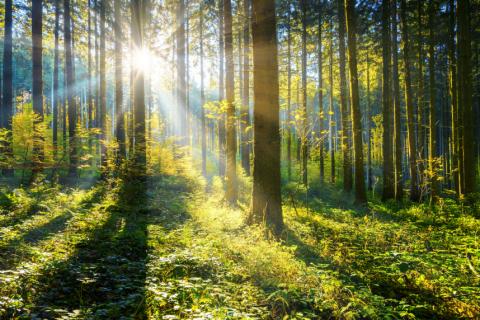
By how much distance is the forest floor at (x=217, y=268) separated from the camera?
328cm

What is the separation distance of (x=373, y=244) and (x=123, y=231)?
17.1 feet

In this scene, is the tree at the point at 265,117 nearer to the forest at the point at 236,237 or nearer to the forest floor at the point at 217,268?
the forest at the point at 236,237

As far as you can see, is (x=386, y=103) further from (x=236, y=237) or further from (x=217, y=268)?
(x=217, y=268)

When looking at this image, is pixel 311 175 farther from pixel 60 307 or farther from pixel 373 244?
pixel 60 307

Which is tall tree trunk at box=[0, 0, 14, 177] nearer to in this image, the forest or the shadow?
the forest

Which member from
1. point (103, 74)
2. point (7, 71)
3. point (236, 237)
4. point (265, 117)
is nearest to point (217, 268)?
point (236, 237)

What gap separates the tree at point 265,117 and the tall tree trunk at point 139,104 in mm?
4736

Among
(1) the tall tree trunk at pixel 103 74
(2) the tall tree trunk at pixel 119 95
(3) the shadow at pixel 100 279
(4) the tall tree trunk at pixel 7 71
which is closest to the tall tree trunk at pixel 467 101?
(3) the shadow at pixel 100 279

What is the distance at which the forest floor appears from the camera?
3.28 meters

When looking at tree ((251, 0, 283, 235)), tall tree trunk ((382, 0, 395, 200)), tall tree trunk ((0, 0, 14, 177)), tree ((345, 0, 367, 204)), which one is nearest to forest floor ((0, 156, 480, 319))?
tree ((251, 0, 283, 235))

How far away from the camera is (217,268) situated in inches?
174

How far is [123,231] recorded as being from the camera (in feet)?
20.6

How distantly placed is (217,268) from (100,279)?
155cm

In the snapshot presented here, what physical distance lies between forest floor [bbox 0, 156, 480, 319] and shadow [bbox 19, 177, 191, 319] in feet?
0.05
